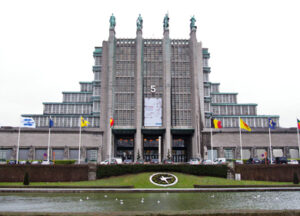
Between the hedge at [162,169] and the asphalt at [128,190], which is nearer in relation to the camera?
the asphalt at [128,190]

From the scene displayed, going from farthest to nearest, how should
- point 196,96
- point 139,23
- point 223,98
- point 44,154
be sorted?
point 223,98, point 139,23, point 196,96, point 44,154

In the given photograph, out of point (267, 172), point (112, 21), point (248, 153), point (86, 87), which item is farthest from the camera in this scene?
point (86, 87)

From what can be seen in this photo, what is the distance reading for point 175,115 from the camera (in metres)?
80.2

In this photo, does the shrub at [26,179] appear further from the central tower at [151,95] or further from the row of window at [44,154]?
the central tower at [151,95]

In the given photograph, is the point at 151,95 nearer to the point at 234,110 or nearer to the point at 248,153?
the point at 248,153

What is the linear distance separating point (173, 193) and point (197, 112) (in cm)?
5013

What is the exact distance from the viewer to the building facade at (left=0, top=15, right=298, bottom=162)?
77.2m

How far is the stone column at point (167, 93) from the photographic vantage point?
76188 millimetres

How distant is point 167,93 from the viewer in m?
79.0

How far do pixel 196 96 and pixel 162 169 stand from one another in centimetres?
4271

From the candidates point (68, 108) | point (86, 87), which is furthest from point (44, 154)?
point (86, 87)

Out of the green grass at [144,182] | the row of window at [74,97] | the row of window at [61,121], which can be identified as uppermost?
the row of window at [74,97]

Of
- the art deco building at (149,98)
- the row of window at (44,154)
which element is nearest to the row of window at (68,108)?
the art deco building at (149,98)

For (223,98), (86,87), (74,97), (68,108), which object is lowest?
(68,108)
